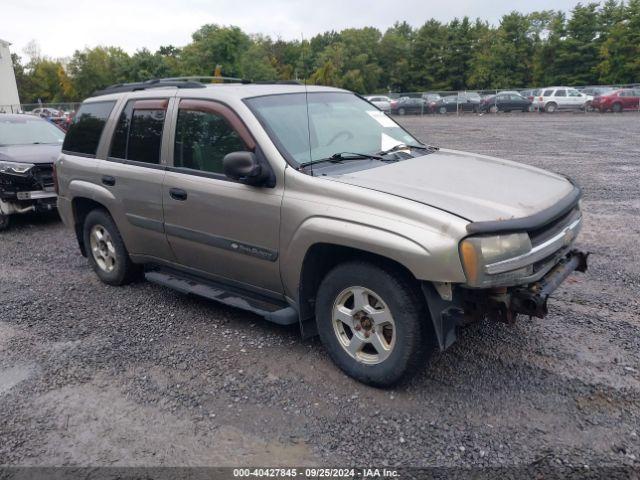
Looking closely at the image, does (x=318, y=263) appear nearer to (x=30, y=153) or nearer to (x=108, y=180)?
(x=108, y=180)

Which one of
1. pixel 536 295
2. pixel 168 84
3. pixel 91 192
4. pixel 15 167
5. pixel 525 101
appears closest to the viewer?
pixel 536 295

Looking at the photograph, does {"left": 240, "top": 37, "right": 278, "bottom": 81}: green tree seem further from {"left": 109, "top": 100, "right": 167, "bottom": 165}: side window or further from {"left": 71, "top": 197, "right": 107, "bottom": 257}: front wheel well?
{"left": 109, "top": 100, "right": 167, "bottom": 165}: side window

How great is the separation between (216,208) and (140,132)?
4.42 ft

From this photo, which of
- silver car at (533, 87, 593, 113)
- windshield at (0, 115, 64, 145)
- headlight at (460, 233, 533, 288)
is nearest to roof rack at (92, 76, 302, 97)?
headlight at (460, 233, 533, 288)

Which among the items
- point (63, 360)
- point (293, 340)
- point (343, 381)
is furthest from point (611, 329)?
point (63, 360)

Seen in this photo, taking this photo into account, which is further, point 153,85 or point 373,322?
point 153,85

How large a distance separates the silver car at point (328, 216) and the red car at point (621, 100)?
3304cm

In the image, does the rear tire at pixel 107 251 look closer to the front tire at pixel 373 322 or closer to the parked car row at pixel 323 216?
the parked car row at pixel 323 216

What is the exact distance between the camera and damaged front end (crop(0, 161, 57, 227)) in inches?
323

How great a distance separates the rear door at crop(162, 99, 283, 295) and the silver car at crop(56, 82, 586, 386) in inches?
0.5

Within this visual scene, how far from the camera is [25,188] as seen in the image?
8.31 metres

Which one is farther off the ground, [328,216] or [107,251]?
[328,216]

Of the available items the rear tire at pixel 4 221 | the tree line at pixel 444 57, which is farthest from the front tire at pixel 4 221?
the tree line at pixel 444 57

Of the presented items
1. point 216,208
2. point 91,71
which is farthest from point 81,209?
point 91,71
